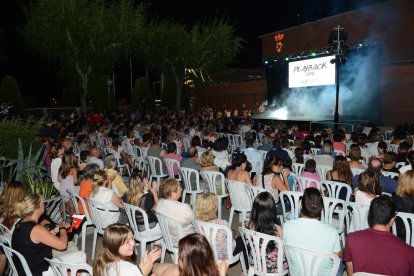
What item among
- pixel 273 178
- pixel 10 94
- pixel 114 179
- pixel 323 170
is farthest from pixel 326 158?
pixel 10 94

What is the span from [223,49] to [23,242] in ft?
79.2

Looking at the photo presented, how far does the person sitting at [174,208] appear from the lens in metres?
4.41

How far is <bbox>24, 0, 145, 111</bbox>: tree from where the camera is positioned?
2075 cm

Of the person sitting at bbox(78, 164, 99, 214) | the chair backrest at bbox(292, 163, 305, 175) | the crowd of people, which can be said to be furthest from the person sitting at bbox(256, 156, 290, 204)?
the person sitting at bbox(78, 164, 99, 214)

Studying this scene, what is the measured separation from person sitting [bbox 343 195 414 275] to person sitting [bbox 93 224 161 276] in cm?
149

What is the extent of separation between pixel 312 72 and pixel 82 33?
11554 mm

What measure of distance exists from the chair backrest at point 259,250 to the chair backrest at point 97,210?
76.6 inches

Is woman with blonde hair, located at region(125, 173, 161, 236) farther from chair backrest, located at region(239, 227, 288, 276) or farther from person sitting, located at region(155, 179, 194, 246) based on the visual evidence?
chair backrest, located at region(239, 227, 288, 276)

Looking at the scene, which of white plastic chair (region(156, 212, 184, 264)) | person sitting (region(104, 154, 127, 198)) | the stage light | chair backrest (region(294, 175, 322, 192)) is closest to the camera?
white plastic chair (region(156, 212, 184, 264))

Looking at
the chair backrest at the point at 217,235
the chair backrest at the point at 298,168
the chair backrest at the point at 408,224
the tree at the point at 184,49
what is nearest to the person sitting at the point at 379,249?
the chair backrest at the point at 408,224

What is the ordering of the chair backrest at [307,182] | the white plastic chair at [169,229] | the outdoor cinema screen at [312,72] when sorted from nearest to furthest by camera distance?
1. the white plastic chair at [169,229]
2. the chair backrest at [307,182]
3. the outdoor cinema screen at [312,72]

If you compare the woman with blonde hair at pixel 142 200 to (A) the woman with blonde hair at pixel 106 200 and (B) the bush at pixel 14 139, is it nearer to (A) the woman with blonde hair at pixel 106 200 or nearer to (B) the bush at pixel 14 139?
(A) the woman with blonde hair at pixel 106 200

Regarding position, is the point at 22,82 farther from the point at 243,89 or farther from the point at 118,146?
the point at 118,146

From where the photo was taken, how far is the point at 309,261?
3170mm
